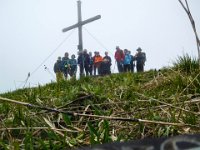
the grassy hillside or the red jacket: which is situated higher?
the red jacket

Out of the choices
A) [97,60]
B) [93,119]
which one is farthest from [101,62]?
[93,119]

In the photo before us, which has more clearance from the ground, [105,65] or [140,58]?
[140,58]

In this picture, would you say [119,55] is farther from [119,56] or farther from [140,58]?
[140,58]

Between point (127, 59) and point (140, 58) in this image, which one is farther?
point (140, 58)

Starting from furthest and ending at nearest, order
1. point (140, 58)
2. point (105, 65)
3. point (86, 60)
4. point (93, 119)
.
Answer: point (86, 60) → point (105, 65) → point (140, 58) → point (93, 119)

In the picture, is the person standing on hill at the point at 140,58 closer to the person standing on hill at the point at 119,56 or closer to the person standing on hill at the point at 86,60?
the person standing on hill at the point at 119,56

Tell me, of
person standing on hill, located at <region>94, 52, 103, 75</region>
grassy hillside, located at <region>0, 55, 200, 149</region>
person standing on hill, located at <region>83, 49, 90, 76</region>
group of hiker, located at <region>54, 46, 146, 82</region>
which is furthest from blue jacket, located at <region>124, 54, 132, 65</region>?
grassy hillside, located at <region>0, 55, 200, 149</region>

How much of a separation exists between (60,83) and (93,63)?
14327 mm

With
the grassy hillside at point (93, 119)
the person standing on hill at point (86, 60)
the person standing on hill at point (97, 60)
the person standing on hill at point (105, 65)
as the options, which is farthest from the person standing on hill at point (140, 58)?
the grassy hillside at point (93, 119)

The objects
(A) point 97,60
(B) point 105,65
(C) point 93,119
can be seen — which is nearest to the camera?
(C) point 93,119

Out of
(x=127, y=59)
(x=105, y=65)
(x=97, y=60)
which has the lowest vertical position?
(x=105, y=65)

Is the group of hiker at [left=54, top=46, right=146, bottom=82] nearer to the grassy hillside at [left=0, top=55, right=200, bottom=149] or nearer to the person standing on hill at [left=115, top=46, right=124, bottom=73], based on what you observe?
the person standing on hill at [left=115, top=46, right=124, bottom=73]

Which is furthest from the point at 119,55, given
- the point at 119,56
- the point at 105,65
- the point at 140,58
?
the point at 105,65

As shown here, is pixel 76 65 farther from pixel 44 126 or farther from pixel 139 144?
pixel 139 144
